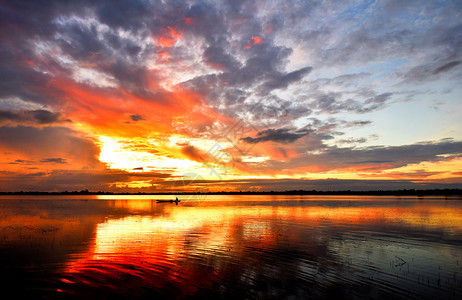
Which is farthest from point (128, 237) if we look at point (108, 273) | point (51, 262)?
point (108, 273)

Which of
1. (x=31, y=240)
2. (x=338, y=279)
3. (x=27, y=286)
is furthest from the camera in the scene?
(x=31, y=240)

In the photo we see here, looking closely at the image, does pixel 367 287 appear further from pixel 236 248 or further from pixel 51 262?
pixel 51 262

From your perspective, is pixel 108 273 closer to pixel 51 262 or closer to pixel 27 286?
pixel 27 286

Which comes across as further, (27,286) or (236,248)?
(236,248)

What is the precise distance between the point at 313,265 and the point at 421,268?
23.9 ft

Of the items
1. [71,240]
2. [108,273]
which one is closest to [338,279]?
[108,273]

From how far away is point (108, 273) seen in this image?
17531 millimetres

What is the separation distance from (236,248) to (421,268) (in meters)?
14.0

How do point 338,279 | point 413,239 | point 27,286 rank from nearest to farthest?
point 27,286 < point 338,279 < point 413,239

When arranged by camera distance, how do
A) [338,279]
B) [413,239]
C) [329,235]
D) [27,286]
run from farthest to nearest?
[329,235]
[413,239]
[338,279]
[27,286]

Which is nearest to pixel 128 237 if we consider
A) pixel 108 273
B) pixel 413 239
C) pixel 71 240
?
pixel 71 240

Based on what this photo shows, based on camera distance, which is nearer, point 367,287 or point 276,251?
point 367,287

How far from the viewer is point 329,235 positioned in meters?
32.9

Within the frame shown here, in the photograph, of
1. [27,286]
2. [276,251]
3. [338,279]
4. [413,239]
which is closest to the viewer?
[27,286]
